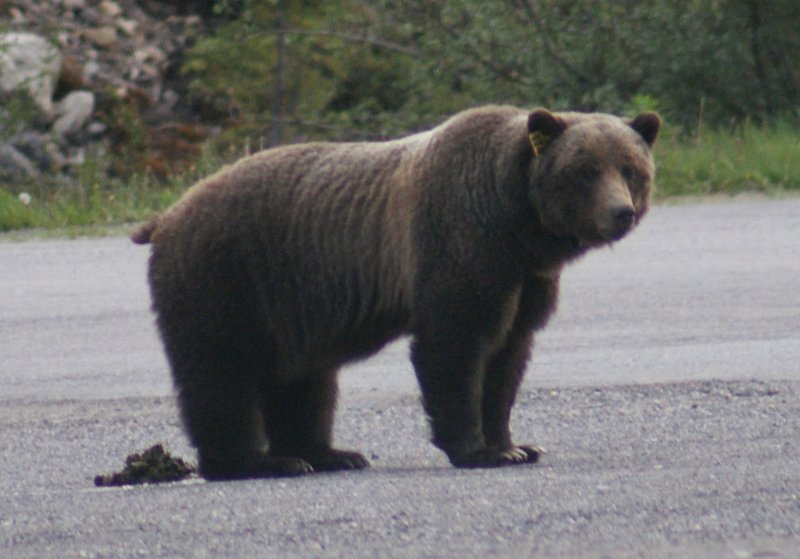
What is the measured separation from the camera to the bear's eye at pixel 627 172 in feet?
19.8

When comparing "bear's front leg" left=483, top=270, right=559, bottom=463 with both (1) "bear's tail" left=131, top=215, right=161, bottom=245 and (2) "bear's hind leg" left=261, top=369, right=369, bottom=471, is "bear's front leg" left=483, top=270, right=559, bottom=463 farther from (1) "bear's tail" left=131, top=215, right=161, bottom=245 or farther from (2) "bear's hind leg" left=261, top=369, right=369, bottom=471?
(1) "bear's tail" left=131, top=215, right=161, bottom=245

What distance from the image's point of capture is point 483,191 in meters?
6.11

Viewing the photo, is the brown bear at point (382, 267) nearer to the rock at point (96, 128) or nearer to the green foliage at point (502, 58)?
the green foliage at point (502, 58)

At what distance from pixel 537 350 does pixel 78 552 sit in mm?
4621

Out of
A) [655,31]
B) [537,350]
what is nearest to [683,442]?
[537,350]

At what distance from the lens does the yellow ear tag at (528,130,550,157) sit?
6.04 metres

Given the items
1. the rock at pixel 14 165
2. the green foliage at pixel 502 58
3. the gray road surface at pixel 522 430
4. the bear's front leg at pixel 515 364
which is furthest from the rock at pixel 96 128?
the bear's front leg at pixel 515 364

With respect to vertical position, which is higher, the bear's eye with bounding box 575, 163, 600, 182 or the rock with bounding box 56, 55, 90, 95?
the bear's eye with bounding box 575, 163, 600, 182

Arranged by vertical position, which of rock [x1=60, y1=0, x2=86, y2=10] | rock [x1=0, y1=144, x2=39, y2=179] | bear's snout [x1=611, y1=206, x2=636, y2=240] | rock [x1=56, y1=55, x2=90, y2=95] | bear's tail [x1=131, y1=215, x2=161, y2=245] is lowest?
rock [x1=0, y1=144, x2=39, y2=179]

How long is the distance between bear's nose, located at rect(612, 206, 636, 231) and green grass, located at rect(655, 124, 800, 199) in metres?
9.01

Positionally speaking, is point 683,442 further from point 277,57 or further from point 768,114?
point 277,57

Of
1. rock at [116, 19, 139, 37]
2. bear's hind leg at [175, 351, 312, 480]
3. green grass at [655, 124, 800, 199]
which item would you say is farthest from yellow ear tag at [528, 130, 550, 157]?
rock at [116, 19, 139, 37]

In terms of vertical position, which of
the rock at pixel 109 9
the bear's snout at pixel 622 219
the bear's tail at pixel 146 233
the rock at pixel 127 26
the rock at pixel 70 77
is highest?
the bear's snout at pixel 622 219

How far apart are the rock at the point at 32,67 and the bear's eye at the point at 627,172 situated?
50.4ft
